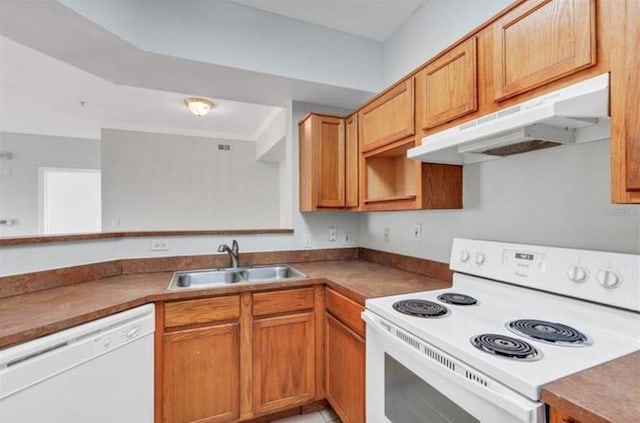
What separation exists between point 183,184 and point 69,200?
2.32 metres

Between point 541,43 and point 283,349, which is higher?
point 541,43

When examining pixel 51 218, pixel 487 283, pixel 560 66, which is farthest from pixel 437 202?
pixel 51 218

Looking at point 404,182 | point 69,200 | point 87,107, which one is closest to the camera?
point 404,182

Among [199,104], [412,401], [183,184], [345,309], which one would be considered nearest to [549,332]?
[412,401]

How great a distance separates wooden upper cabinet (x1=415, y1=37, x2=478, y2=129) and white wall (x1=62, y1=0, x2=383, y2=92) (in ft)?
2.84

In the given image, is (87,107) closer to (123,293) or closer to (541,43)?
(123,293)

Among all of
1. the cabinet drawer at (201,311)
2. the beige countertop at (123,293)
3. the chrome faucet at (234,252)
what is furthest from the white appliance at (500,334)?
the chrome faucet at (234,252)

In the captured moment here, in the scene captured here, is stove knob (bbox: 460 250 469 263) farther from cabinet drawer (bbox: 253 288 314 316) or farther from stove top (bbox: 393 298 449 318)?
cabinet drawer (bbox: 253 288 314 316)

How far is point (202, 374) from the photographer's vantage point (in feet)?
5.31

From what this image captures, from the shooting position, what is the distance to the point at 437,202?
1615 mm

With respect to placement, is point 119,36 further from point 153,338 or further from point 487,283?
point 487,283

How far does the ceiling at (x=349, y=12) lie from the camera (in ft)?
6.41

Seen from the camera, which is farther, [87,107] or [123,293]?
[87,107]

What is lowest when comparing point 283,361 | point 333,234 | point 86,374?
point 283,361
